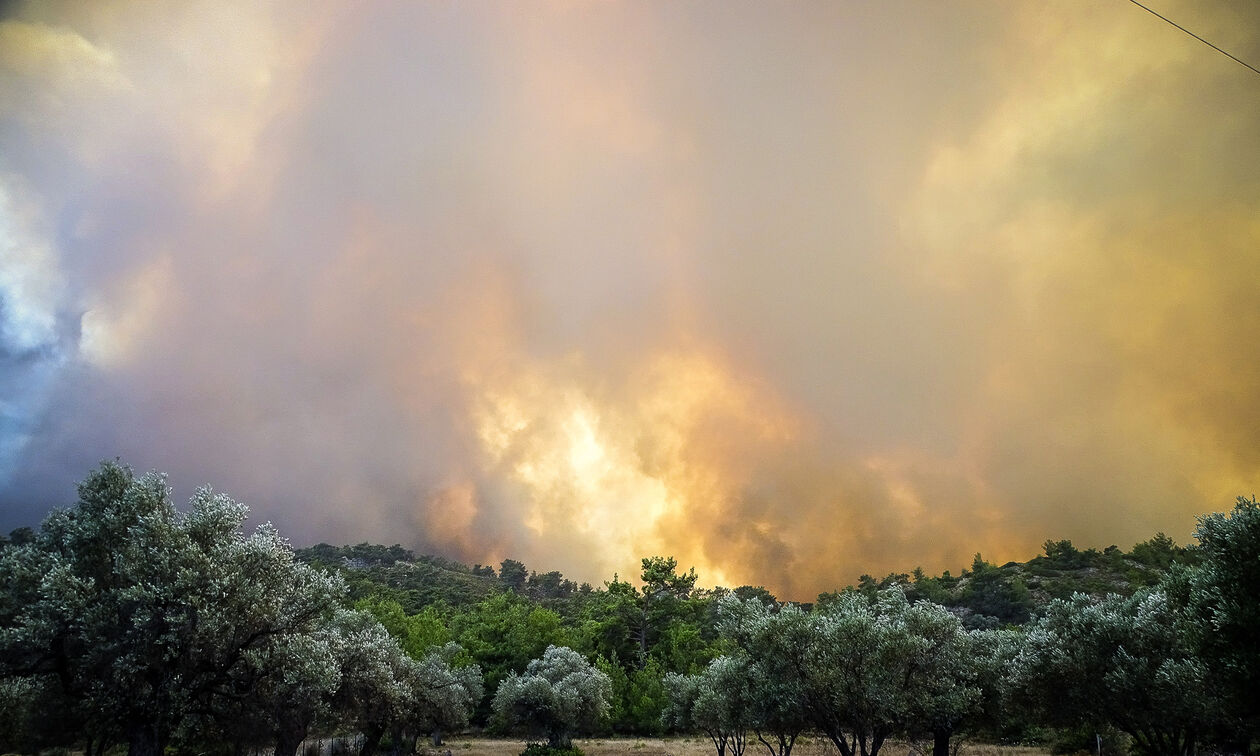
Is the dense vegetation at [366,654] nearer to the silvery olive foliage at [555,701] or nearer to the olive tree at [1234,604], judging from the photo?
the olive tree at [1234,604]

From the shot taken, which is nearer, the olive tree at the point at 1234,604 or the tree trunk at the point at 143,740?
the olive tree at the point at 1234,604

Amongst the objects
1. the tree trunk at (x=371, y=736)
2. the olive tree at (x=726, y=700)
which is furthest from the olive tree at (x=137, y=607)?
the olive tree at (x=726, y=700)

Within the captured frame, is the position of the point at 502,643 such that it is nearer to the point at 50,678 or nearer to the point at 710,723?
the point at 710,723

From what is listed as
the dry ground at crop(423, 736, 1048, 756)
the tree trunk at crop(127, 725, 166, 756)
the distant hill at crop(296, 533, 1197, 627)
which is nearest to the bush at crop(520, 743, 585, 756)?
the dry ground at crop(423, 736, 1048, 756)

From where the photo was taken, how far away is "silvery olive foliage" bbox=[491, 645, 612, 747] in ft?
189

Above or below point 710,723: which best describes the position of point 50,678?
above

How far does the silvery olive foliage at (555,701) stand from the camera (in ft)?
189

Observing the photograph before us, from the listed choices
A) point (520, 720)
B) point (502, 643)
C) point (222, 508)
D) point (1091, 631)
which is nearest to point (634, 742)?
point (520, 720)

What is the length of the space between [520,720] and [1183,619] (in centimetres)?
5422

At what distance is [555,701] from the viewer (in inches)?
2256

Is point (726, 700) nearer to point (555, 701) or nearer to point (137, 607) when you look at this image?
point (555, 701)

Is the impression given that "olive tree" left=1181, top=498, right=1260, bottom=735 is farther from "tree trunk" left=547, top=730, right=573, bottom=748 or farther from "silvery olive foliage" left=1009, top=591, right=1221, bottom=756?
"tree trunk" left=547, top=730, right=573, bottom=748

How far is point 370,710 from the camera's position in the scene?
4022 centimetres

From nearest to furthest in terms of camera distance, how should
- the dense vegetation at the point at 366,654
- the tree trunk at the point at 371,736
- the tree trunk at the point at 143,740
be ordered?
1. the dense vegetation at the point at 366,654
2. the tree trunk at the point at 143,740
3. the tree trunk at the point at 371,736
